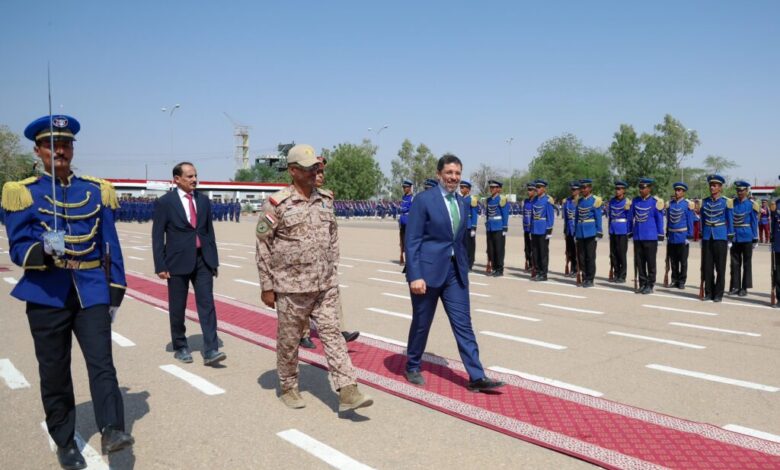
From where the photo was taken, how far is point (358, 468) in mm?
3787

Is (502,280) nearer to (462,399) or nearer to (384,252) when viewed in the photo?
(384,252)

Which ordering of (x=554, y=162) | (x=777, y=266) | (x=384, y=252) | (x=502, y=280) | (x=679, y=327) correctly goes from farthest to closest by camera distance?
(x=554, y=162)
(x=384, y=252)
(x=502, y=280)
(x=777, y=266)
(x=679, y=327)

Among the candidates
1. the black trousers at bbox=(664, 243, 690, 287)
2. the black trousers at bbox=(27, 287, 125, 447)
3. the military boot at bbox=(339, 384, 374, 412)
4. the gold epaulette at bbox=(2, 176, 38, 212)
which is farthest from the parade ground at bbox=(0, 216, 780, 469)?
the black trousers at bbox=(664, 243, 690, 287)

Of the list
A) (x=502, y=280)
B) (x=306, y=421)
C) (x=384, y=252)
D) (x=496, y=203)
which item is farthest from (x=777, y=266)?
(x=384, y=252)

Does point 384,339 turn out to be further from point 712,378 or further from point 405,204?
point 405,204

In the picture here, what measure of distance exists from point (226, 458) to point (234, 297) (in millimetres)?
7077

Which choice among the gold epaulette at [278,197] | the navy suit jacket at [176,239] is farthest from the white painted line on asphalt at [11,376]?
the gold epaulette at [278,197]

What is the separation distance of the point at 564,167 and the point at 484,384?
314 feet

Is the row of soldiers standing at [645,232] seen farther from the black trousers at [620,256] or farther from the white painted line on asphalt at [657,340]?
the white painted line on asphalt at [657,340]

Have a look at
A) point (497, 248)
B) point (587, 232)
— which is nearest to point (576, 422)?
point (587, 232)

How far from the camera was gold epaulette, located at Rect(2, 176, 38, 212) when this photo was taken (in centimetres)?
370

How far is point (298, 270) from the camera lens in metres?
4.76

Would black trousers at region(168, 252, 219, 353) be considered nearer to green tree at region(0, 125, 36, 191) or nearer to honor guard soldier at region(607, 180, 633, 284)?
honor guard soldier at region(607, 180, 633, 284)

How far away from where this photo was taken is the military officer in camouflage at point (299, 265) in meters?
4.73
